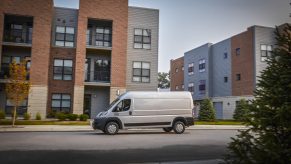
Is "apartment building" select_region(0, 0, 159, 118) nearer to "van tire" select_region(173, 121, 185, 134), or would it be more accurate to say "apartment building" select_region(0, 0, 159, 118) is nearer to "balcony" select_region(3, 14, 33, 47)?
"balcony" select_region(3, 14, 33, 47)

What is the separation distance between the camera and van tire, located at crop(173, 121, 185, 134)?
56.6ft

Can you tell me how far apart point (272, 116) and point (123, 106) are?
1244cm

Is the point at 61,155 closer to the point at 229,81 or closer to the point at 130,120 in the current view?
the point at 130,120

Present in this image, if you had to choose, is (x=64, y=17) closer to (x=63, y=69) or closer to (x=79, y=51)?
(x=79, y=51)

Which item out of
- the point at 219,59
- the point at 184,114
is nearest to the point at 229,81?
the point at 219,59

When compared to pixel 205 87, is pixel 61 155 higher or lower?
lower

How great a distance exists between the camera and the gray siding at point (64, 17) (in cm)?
2912

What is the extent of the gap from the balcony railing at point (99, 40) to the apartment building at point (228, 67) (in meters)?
16.8

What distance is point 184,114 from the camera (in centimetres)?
1766

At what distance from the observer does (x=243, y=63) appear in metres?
38.4

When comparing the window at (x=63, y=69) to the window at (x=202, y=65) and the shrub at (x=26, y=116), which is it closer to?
the shrub at (x=26, y=116)

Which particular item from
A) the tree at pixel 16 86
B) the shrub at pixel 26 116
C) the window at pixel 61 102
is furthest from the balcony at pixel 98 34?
the shrub at pixel 26 116

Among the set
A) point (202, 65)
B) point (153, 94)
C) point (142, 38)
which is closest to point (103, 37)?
point (142, 38)

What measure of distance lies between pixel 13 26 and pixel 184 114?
68.4 ft
